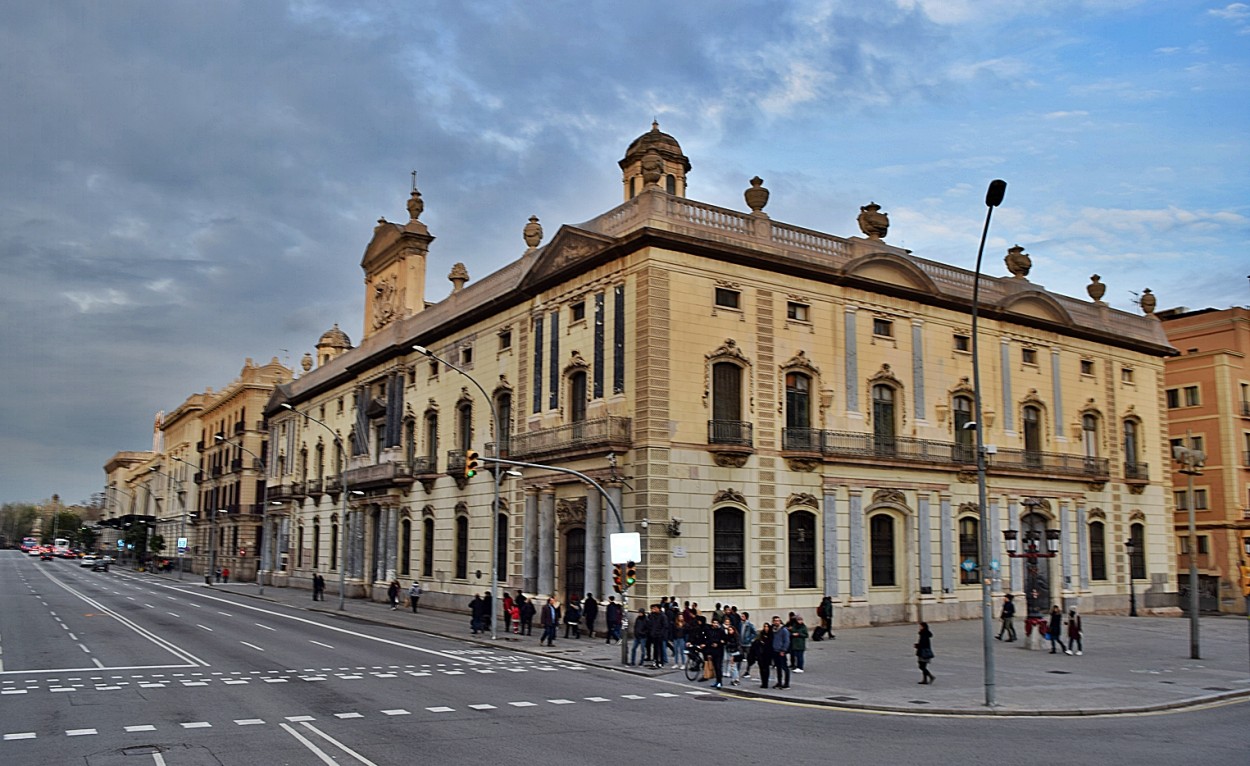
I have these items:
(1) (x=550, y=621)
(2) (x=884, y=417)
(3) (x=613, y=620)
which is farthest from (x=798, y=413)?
(1) (x=550, y=621)

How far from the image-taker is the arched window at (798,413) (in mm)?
36312

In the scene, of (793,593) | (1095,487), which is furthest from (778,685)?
(1095,487)

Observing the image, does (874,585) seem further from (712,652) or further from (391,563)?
(391,563)

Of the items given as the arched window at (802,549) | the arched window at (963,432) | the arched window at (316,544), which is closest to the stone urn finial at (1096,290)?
the arched window at (963,432)

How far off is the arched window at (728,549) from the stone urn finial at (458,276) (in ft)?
72.2

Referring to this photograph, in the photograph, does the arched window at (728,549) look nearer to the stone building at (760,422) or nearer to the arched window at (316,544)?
the stone building at (760,422)

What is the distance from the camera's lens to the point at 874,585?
38094mm

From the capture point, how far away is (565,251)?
38.7 meters

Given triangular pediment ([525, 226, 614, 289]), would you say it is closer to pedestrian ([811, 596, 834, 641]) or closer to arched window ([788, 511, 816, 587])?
arched window ([788, 511, 816, 587])

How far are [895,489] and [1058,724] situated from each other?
21189 mm

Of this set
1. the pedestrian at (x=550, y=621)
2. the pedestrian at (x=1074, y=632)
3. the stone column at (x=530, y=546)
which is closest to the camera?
the pedestrian at (x=1074, y=632)

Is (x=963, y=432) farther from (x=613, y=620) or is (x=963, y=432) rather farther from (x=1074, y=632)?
(x=613, y=620)

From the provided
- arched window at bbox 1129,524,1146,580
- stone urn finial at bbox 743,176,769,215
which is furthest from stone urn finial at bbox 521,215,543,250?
arched window at bbox 1129,524,1146,580

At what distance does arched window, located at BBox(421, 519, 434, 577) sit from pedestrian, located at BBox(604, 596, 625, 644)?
722 inches
